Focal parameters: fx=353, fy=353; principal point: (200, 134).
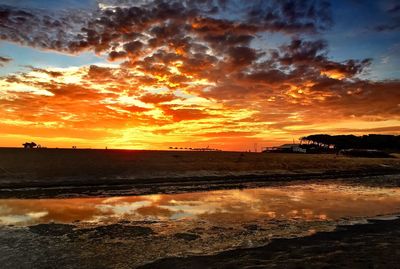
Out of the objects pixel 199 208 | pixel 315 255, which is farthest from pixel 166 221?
pixel 315 255

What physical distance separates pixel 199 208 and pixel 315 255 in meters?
9.20

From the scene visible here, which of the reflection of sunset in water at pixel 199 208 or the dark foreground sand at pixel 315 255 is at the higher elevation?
the reflection of sunset in water at pixel 199 208

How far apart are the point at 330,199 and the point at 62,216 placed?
15385 millimetres

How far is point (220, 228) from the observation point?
1323cm

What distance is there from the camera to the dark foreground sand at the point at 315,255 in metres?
8.75

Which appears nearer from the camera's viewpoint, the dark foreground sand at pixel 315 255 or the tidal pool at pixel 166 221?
the dark foreground sand at pixel 315 255

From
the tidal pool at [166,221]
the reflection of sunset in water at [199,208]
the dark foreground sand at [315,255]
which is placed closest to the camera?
the dark foreground sand at [315,255]

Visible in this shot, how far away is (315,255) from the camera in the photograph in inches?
375

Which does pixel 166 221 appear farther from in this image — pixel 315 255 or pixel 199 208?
pixel 315 255

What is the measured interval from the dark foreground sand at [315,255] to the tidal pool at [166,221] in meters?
0.66

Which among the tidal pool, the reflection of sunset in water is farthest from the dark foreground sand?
the reflection of sunset in water

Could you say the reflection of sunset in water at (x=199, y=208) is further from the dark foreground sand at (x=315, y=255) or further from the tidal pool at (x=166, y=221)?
the dark foreground sand at (x=315, y=255)

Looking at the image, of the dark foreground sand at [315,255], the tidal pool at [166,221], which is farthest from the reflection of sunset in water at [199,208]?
the dark foreground sand at [315,255]

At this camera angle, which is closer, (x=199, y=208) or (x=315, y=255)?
(x=315, y=255)
